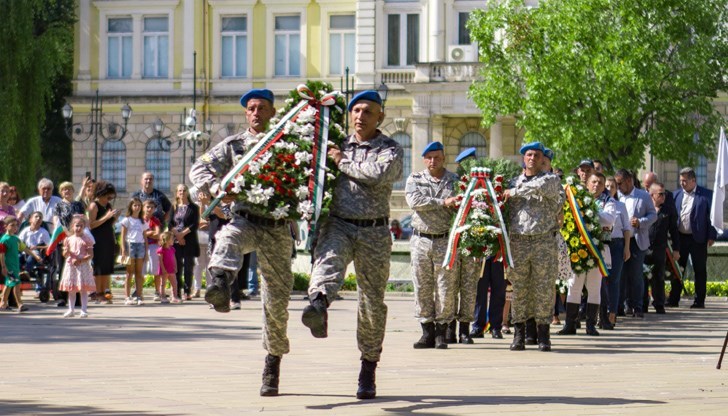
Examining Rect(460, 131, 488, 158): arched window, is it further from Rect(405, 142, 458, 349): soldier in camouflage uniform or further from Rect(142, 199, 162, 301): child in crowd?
Rect(405, 142, 458, 349): soldier in camouflage uniform

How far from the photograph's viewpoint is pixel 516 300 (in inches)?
660

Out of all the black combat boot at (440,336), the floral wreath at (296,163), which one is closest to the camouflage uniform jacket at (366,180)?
the floral wreath at (296,163)

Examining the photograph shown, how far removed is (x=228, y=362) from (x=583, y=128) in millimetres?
29910

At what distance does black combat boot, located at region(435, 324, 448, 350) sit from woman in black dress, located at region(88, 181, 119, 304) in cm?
908

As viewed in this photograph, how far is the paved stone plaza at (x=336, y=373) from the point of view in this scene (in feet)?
36.6

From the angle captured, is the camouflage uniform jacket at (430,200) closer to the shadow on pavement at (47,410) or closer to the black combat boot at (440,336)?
the black combat boot at (440,336)

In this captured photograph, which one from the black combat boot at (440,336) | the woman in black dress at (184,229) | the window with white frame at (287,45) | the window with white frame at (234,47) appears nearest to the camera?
the black combat boot at (440,336)

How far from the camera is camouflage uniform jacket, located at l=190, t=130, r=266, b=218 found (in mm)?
11781

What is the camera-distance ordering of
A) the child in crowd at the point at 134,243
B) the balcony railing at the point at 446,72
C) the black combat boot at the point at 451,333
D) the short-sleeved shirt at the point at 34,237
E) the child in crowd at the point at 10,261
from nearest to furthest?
the black combat boot at the point at 451,333 → the child in crowd at the point at 10,261 → the child in crowd at the point at 134,243 → the short-sleeved shirt at the point at 34,237 → the balcony railing at the point at 446,72

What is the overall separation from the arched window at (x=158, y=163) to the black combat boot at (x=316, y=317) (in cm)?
5439

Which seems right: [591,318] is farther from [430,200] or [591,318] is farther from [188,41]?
[188,41]

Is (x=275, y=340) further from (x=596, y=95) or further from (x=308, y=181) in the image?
(x=596, y=95)

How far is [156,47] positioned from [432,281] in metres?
50.1

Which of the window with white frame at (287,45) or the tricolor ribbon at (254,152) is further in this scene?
the window with white frame at (287,45)
